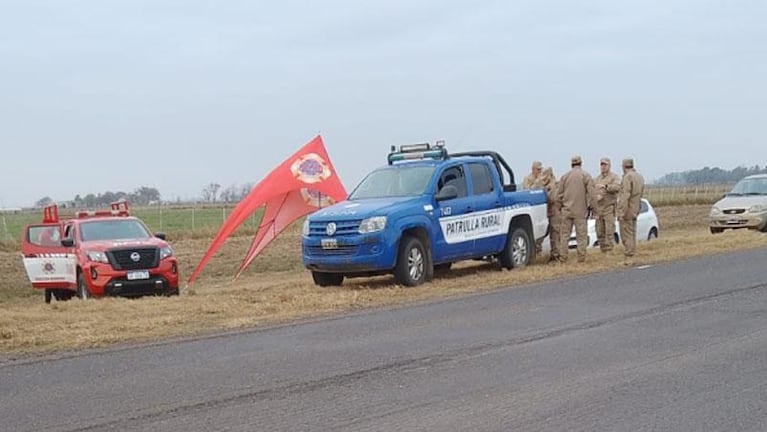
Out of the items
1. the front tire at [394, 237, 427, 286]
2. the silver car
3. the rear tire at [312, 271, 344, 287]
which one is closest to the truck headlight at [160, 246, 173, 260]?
the rear tire at [312, 271, 344, 287]

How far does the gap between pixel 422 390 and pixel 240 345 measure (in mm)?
3000

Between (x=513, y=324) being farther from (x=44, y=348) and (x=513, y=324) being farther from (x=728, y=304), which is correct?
(x=44, y=348)

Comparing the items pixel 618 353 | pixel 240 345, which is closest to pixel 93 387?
pixel 240 345

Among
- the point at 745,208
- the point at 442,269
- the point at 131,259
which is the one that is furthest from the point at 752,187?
the point at 131,259

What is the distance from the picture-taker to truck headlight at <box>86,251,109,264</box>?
17.1 m

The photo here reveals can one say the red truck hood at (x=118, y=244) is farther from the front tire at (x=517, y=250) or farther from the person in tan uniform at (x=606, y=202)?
the person in tan uniform at (x=606, y=202)

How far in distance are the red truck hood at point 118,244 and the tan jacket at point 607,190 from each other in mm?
8144

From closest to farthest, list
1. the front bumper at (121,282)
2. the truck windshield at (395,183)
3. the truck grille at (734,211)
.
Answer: the truck windshield at (395,183) < the front bumper at (121,282) < the truck grille at (734,211)

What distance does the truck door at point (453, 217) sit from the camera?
1591 centimetres

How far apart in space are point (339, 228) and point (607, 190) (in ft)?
19.5

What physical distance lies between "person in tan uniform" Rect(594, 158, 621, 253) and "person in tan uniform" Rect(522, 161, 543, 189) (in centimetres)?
123

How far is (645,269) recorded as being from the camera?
642 inches

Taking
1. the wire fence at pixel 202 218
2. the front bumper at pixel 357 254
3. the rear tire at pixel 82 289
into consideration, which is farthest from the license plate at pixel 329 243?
the wire fence at pixel 202 218

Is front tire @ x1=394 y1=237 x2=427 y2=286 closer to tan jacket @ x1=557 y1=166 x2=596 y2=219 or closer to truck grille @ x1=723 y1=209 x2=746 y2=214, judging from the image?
tan jacket @ x1=557 y1=166 x2=596 y2=219
